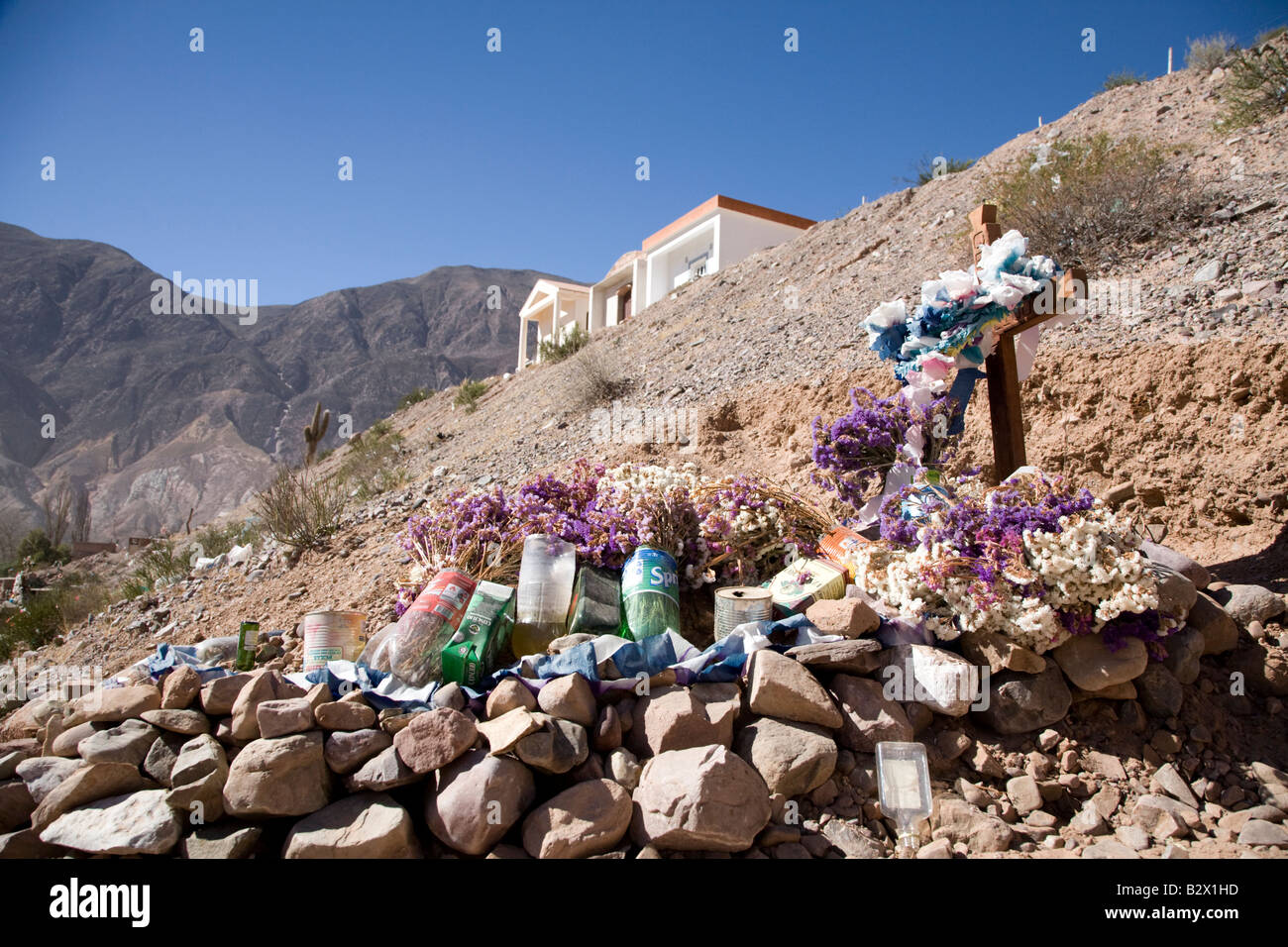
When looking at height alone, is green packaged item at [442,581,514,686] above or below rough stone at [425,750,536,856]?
above

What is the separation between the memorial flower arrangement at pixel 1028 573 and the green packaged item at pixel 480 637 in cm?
164

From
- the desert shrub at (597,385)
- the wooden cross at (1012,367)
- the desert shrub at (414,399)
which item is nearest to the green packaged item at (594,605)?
the wooden cross at (1012,367)

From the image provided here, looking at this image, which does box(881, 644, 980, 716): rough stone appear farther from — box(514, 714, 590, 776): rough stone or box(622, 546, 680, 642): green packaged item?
box(514, 714, 590, 776): rough stone

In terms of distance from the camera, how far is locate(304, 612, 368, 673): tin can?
3522mm

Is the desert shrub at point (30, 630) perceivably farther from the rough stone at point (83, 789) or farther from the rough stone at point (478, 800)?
the rough stone at point (478, 800)

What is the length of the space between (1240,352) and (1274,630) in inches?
92.4

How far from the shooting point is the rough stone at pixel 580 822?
2.38 meters

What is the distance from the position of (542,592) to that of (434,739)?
1.09 metres

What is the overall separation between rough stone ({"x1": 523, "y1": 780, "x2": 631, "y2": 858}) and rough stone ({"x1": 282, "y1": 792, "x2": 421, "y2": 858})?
391 mm

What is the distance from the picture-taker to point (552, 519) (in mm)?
3928

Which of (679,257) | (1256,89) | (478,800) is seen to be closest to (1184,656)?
(478,800)

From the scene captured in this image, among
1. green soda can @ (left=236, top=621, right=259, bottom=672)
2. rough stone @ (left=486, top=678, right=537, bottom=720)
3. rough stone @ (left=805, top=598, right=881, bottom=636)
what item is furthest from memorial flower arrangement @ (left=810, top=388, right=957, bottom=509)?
green soda can @ (left=236, top=621, right=259, bottom=672)

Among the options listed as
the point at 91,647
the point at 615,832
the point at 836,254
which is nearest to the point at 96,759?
the point at 615,832
